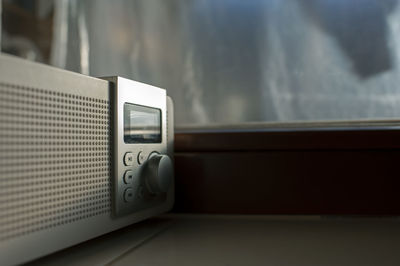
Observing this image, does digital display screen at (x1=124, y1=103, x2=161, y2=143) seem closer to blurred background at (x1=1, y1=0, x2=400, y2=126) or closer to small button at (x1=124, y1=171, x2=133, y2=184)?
small button at (x1=124, y1=171, x2=133, y2=184)

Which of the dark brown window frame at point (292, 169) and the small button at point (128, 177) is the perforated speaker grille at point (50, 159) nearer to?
the small button at point (128, 177)

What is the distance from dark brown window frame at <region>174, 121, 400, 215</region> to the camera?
2.65 feet

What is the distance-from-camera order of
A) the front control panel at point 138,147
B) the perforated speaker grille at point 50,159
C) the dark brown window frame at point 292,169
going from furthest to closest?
1. the dark brown window frame at point 292,169
2. the front control panel at point 138,147
3. the perforated speaker grille at point 50,159

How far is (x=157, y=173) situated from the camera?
66 cm

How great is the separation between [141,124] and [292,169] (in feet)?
1.19

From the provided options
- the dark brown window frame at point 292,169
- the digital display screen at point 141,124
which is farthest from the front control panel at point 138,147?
the dark brown window frame at point 292,169

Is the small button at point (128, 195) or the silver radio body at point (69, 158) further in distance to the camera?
the small button at point (128, 195)

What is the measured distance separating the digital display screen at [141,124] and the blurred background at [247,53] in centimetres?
22

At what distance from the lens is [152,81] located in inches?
37.7

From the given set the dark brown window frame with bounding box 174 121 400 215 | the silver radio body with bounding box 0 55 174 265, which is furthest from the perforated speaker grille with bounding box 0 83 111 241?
the dark brown window frame with bounding box 174 121 400 215

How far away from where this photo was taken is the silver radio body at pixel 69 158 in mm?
428

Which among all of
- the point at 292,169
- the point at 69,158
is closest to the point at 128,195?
the point at 69,158

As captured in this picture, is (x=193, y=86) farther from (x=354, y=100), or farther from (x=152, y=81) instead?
(x=354, y=100)

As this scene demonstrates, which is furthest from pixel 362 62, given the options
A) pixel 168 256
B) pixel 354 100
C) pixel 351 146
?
pixel 168 256
